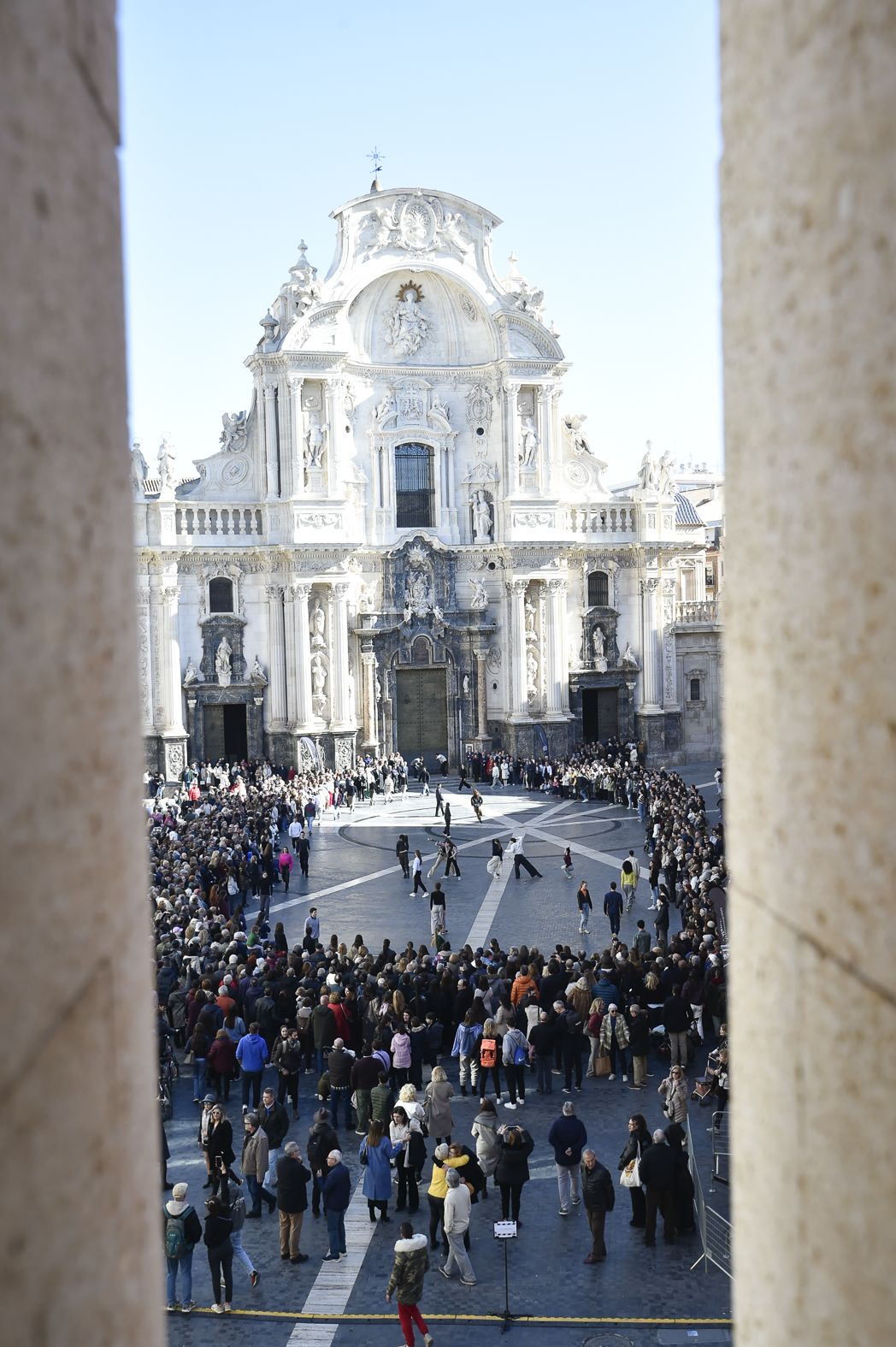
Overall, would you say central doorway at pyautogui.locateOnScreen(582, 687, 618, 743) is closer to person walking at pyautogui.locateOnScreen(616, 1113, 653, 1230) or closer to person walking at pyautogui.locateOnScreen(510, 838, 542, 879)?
person walking at pyautogui.locateOnScreen(510, 838, 542, 879)

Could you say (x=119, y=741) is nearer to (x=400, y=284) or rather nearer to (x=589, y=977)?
(x=589, y=977)

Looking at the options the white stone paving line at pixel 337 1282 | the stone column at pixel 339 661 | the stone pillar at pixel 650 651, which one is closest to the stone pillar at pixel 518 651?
the stone pillar at pixel 650 651

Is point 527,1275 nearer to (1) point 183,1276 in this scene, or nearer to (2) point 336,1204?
(2) point 336,1204

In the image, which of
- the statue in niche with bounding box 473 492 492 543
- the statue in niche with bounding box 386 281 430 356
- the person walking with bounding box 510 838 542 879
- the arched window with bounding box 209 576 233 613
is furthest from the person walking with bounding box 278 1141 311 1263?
the statue in niche with bounding box 386 281 430 356

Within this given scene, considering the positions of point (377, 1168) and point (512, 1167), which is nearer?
point (512, 1167)

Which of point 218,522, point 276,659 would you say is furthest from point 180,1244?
point 218,522

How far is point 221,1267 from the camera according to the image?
10609 mm

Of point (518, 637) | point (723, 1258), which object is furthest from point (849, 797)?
point (518, 637)

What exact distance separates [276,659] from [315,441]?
7980mm

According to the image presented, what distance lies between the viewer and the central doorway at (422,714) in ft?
155

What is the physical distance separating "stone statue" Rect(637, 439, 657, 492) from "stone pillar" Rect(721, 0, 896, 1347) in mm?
47100

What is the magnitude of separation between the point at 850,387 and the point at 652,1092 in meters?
14.7

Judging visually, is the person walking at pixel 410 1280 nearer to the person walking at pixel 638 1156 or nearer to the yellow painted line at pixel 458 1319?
the yellow painted line at pixel 458 1319

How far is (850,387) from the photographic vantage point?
1896 millimetres
